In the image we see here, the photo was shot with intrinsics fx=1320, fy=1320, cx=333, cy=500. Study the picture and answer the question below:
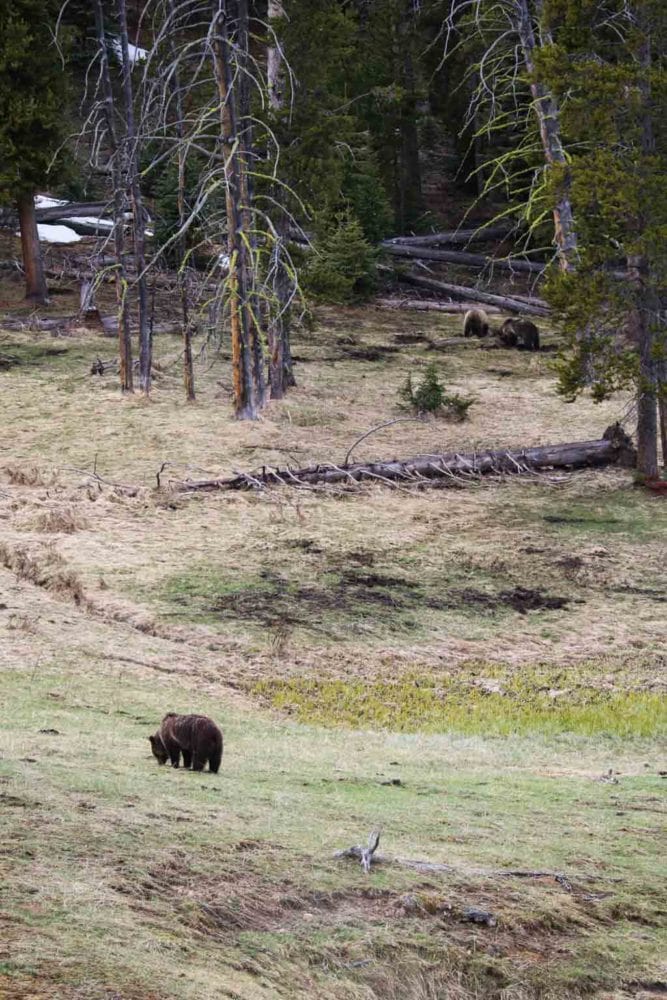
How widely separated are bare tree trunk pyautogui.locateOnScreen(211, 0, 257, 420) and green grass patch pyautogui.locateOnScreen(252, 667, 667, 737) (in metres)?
11.2

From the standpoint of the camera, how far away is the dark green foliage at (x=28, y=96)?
1235 inches

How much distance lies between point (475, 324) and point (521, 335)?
5.65 feet

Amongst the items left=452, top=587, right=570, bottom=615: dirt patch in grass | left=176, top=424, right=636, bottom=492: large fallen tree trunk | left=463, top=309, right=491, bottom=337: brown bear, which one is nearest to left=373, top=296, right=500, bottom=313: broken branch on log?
left=463, top=309, right=491, bottom=337: brown bear

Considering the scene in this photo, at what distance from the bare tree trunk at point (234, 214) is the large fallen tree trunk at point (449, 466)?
145 inches

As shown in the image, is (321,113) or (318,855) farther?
(321,113)

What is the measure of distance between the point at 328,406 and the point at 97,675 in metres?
15.6

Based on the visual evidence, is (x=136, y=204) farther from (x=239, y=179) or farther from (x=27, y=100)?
(x=27, y=100)

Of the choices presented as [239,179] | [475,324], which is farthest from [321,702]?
[475,324]

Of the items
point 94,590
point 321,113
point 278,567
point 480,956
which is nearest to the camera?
point 480,956

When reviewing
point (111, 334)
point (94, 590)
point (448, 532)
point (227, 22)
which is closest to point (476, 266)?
point (111, 334)

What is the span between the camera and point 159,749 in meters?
9.42

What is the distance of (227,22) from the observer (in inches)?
956

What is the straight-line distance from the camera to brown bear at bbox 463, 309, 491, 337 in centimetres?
3550

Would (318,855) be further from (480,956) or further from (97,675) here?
(97,675)
